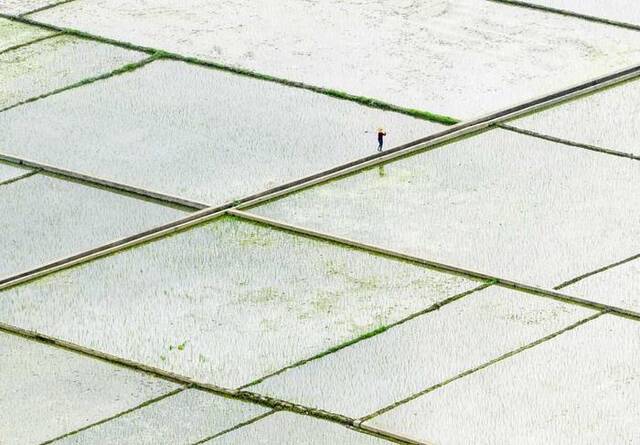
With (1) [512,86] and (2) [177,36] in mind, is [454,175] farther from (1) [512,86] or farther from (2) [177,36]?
(2) [177,36]

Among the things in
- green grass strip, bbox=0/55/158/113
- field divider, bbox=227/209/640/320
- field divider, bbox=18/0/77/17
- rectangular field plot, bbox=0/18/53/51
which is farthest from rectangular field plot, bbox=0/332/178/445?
field divider, bbox=18/0/77/17

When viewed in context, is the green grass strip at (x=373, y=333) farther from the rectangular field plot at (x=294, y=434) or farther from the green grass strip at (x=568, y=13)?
the green grass strip at (x=568, y=13)

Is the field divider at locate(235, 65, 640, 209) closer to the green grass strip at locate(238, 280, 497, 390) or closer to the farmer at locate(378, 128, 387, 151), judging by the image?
the farmer at locate(378, 128, 387, 151)

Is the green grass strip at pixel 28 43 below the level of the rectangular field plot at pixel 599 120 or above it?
above

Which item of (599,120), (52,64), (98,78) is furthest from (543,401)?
(52,64)

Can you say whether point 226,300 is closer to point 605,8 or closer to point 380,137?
point 380,137

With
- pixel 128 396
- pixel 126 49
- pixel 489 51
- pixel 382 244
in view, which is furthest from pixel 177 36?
pixel 128 396

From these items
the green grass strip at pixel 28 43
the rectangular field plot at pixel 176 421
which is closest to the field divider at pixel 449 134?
the rectangular field plot at pixel 176 421

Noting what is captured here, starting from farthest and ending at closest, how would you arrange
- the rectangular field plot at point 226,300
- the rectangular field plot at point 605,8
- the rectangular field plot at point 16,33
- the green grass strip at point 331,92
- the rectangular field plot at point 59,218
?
1. the rectangular field plot at point 16,33
2. the rectangular field plot at point 605,8
3. the green grass strip at point 331,92
4. the rectangular field plot at point 59,218
5. the rectangular field plot at point 226,300
